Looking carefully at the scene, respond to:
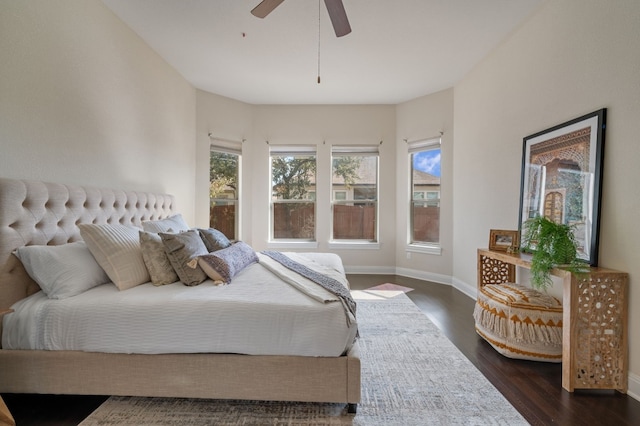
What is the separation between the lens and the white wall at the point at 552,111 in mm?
1941

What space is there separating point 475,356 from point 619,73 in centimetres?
223

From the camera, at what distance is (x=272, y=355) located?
167cm

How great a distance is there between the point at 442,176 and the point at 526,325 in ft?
9.05

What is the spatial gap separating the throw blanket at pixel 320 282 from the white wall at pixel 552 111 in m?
1.82

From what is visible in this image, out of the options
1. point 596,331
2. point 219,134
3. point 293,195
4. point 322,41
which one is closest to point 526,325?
point 596,331

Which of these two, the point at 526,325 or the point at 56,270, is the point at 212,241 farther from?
the point at 526,325

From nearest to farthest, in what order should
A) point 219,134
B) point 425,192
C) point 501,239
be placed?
point 501,239 < point 219,134 < point 425,192

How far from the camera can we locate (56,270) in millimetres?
1834

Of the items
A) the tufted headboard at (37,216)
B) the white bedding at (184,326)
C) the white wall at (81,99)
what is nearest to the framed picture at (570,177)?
the white bedding at (184,326)

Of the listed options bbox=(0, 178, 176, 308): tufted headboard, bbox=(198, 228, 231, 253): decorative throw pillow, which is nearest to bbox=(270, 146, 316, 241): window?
bbox=(198, 228, 231, 253): decorative throw pillow

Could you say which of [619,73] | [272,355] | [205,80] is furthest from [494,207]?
[205,80]

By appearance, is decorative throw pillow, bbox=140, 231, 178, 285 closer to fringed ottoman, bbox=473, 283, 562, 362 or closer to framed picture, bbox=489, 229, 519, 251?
fringed ottoman, bbox=473, 283, 562, 362

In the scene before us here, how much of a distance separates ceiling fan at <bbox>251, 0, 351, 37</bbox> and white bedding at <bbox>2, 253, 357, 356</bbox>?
1.91 meters

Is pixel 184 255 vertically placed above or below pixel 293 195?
below
